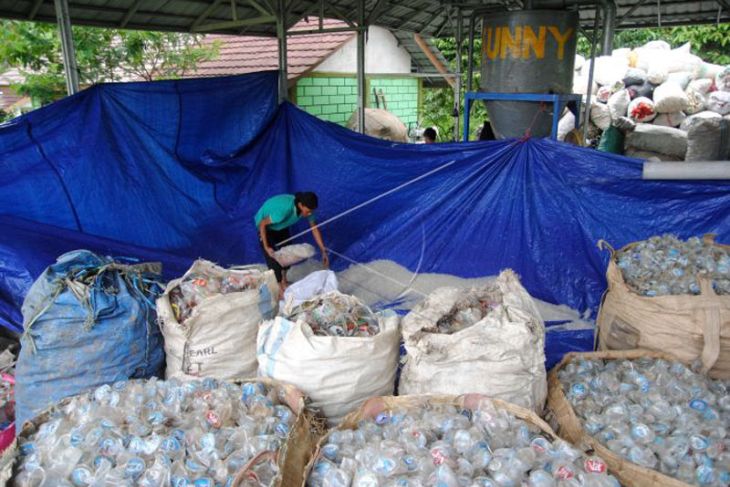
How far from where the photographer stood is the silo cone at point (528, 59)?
4.82 meters

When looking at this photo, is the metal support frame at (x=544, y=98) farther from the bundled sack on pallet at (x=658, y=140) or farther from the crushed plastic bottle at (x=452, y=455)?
the crushed plastic bottle at (x=452, y=455)

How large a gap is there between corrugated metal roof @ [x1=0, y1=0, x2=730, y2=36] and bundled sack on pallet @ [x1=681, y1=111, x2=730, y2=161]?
1.37m

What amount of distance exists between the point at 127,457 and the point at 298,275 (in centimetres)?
306

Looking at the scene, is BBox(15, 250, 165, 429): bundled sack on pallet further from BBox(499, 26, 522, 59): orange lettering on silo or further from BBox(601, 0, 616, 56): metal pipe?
→ BBox(601, 0, 616, 56): metal pipe

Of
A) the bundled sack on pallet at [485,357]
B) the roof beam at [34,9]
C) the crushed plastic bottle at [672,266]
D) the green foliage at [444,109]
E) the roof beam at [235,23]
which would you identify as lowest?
the bundled sack on pallet at [485,357]

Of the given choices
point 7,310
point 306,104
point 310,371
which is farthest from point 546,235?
point 306,104

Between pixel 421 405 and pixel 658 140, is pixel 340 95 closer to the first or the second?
pixel 658 140

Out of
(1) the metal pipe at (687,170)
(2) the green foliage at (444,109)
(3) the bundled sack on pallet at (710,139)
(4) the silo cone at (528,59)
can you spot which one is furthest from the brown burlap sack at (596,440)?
(2) the green foliage at (444,109)

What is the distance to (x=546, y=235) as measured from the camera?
12.2 ft

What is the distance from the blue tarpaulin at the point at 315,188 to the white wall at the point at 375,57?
483 centimetres

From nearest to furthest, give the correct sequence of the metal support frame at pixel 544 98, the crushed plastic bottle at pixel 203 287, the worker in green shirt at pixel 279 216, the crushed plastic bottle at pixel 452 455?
the crushed plastic bottle at pixel 452 455 → the crushed plastic bottle at pixel 203 287 → the worker in green shirt at pixel 279 216 → the metal support frame at pixel 544 98

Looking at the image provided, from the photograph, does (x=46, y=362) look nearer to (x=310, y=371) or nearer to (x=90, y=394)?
(x=90, y=394)

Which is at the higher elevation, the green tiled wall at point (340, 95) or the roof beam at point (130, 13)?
the roof beam at point (130, 13)

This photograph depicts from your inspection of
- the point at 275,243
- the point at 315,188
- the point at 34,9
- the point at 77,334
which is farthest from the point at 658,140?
the point at 77,334
